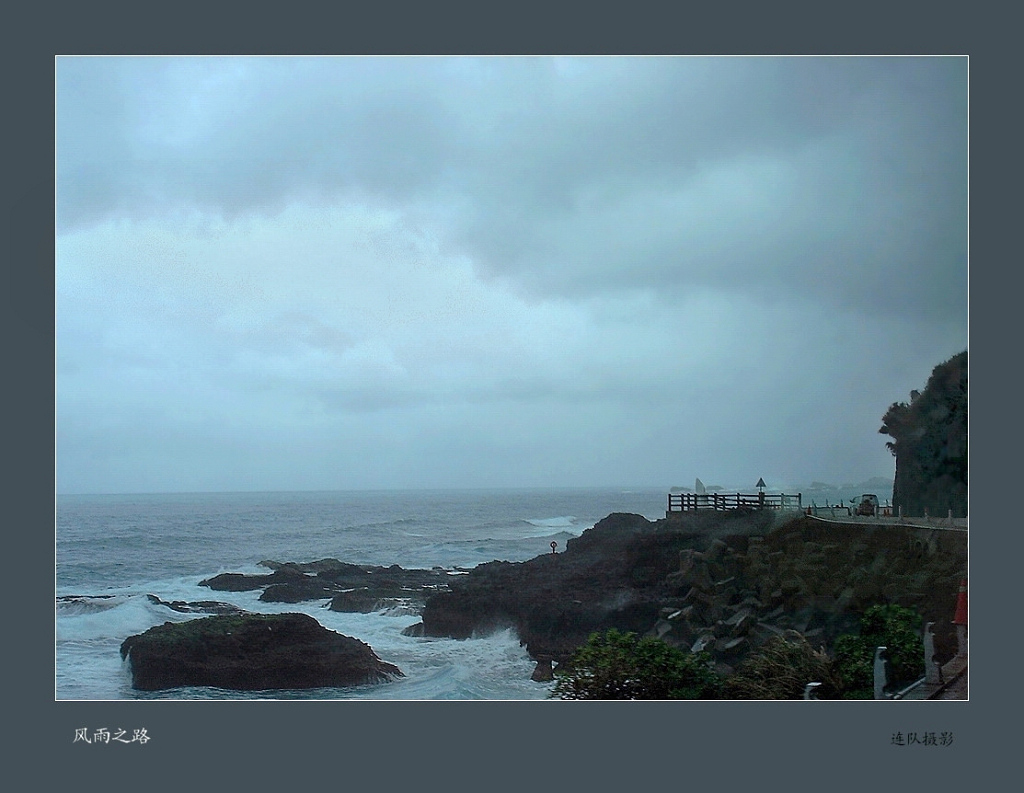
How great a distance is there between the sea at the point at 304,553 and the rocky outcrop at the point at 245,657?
8 cm

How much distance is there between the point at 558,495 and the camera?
364 inches

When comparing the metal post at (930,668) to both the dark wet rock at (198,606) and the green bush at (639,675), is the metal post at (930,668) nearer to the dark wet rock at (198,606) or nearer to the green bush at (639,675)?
the green bush at (639,675)

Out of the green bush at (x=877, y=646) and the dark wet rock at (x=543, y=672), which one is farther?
the dark wet rock at (x=543, y=672)

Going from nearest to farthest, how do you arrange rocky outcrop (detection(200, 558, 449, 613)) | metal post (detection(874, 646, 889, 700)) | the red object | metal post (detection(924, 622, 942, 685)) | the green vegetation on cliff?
metal post (detection(874, 646, 889, 700)), metal post (detection(924, 622, 942, 685)), the red object, the green vegetation on cliff, rocky outcrop (detection(200, 558, 449, 613))

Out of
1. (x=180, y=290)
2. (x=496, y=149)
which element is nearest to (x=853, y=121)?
(x=496, y=149)

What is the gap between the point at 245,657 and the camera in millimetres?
8930

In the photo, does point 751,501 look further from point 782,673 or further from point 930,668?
point 930,668

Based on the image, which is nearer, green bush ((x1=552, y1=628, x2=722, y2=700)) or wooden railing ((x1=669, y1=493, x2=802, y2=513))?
green bush ((x1=552, y1=628, x2=722, y2=700))

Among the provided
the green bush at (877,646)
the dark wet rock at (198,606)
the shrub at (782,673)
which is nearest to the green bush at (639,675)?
the shrub at (782,673)

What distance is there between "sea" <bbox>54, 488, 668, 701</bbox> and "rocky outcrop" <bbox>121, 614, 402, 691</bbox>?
8 centimetres

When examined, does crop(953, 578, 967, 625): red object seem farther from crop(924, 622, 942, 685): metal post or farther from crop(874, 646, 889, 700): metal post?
crop(874, 646, 889, 700): metal post

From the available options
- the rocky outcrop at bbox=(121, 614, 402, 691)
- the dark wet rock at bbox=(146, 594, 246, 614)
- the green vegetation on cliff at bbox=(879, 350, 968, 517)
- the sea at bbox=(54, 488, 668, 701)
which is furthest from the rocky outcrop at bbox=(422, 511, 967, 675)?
the dark wet rock at bbox=(146, 594, 246, 614)

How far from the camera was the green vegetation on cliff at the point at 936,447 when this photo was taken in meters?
8.98

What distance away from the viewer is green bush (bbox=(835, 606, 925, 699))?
8.60m
